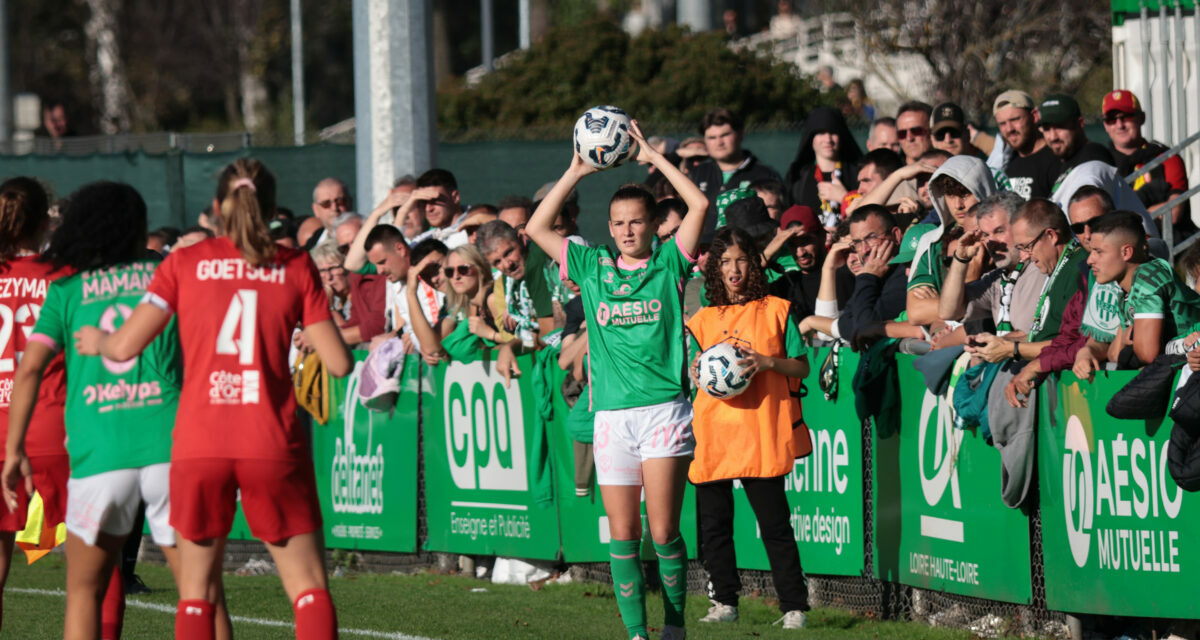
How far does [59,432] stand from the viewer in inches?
285

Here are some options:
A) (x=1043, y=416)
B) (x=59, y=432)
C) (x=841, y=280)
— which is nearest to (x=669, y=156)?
(x=841, y=280)

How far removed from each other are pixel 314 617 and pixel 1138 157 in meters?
7.65

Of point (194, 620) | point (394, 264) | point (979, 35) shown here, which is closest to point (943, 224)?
point (394, 264)

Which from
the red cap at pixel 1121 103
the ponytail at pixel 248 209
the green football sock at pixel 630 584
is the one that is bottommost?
the green football sock at pixel 630 584

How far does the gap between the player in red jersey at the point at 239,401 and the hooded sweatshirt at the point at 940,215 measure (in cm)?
439

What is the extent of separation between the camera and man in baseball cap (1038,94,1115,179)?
A: 11.0 m

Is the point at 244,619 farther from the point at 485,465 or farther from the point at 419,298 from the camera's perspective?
the point at 419,298

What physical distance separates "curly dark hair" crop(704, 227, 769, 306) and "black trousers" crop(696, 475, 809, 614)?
0.96 m

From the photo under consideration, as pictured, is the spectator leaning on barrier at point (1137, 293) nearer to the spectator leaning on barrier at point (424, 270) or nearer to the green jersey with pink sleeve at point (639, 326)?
the green jersey with pink sleeve at point (639, 326)

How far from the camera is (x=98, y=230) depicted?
6645 millimetres

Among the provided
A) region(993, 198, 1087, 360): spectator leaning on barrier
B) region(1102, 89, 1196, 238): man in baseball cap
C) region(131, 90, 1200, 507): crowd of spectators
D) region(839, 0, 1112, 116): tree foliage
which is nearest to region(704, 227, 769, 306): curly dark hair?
region(131, 90, 1200, 507): crowd of spectators

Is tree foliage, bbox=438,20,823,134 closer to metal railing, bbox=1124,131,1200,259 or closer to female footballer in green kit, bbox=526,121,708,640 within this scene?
metal railing, bbox=1124,131,1200,259

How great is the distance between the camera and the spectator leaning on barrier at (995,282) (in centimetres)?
905

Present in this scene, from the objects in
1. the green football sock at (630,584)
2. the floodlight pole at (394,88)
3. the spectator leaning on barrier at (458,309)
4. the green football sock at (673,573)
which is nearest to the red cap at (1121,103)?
the spectator leaning on barrier at (458,309)
